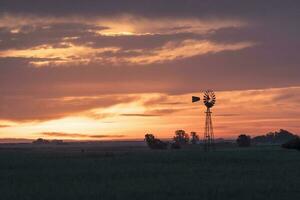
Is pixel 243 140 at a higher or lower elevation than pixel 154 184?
higher

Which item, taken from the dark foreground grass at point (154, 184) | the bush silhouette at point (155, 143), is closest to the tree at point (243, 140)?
the bush silhouette at point (155, 143)

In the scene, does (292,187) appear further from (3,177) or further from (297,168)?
(3,177)

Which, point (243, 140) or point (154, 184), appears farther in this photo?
point (243, 140)

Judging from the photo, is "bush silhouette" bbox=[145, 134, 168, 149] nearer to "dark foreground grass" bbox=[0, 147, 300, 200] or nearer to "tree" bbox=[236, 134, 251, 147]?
"tree" bbox=[236, 134, 251, 147]

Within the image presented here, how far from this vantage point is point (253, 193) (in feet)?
107

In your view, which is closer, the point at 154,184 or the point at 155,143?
the point at 154,184

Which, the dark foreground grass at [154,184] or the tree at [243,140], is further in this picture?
the tree at [243,140]

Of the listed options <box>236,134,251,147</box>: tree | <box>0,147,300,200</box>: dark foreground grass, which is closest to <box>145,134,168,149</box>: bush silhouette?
<box>236,134,251,147</box>: tree

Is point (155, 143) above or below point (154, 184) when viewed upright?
above

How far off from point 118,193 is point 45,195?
10.9 feet

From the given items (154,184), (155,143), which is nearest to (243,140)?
(155,143)

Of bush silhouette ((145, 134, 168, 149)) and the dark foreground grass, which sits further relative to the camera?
bush silhouette ((145, 134, 168, 149))

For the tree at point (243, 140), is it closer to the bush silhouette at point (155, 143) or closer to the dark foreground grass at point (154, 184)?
the bush silhouette at point (155, 143)

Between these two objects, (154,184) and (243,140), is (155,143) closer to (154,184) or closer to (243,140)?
(243,140)
